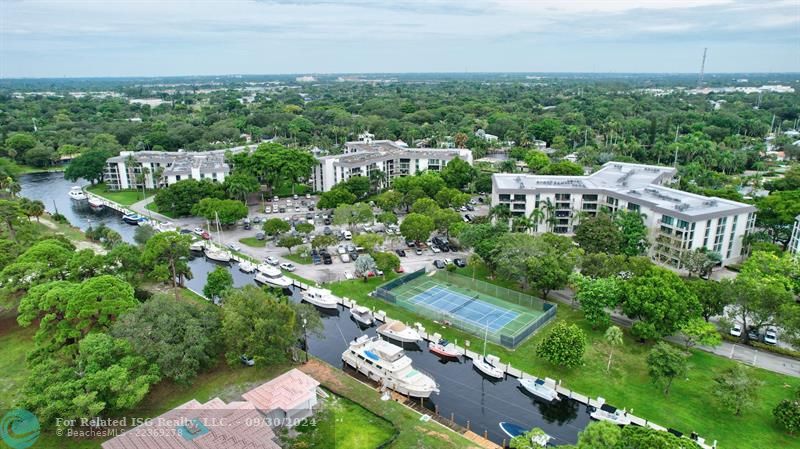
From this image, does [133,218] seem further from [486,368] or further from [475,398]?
[475,398]

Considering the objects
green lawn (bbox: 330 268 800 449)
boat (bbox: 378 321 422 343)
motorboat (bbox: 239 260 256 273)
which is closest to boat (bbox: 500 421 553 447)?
green lawn (bbox: 330 268 800 449)

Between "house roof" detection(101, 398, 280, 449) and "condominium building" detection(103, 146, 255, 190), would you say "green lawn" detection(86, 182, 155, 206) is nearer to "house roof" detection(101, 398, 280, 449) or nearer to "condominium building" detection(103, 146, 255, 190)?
"condominium building" detection(103, 146, 255, 190)

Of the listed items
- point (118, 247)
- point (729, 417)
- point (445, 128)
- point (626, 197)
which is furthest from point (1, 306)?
point (445, 128)

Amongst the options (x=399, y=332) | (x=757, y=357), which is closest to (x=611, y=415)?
(x=757, y=357)

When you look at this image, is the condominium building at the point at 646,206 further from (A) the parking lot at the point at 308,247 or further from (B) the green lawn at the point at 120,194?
(B) the green lawn at the point at 120,194

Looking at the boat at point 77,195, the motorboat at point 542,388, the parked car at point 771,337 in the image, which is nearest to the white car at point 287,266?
the motorboat at point 542,388

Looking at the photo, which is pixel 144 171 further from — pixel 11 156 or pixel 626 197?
pixel 626 197
